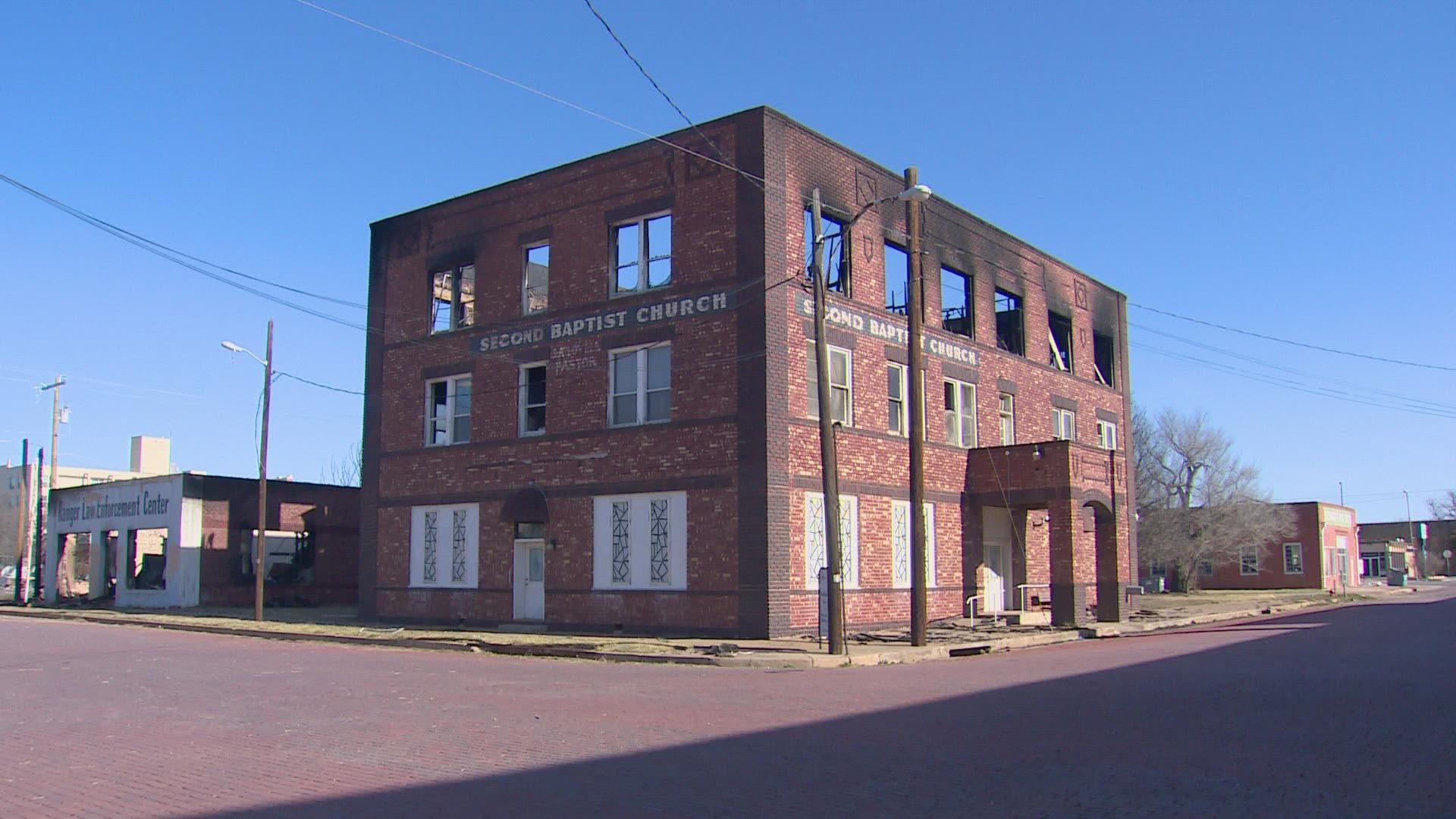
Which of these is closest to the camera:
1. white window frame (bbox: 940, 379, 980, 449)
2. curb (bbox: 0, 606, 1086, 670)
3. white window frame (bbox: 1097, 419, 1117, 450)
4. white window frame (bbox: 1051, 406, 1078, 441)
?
curb (bbox: 0, 606, 1086, 670)

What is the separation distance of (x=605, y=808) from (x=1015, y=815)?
8.97ft

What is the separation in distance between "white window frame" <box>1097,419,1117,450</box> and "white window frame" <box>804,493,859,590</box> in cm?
1565

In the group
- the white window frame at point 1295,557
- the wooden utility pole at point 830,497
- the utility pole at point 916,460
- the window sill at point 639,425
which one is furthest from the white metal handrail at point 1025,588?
the white window frame at point 1295,557

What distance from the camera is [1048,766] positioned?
9422mm

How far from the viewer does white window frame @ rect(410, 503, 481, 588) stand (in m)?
30.6

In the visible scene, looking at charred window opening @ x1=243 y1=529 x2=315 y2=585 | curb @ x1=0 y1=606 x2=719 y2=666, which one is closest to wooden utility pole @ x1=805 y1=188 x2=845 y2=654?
curb @ x1=0 y1=606 x2=719 y2=666

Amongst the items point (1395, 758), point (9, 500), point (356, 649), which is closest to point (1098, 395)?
point (356, 649)

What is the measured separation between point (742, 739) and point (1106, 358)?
1319 inches

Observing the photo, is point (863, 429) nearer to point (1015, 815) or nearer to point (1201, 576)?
point (1015, 815)

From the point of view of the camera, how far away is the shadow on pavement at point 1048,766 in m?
8.04

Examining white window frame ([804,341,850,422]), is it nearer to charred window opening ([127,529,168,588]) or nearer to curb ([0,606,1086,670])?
curb ([0,606,1086,670])

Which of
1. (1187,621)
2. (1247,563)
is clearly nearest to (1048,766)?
(1187,621)

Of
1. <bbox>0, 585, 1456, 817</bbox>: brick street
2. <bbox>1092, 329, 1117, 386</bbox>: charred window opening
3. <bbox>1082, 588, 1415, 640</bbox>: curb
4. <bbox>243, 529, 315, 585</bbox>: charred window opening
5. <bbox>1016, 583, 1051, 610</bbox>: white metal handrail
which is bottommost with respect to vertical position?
<bbox>1082, 588, 1415, 640</bbox>: curb

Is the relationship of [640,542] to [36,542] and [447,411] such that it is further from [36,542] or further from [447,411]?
[36,542]
